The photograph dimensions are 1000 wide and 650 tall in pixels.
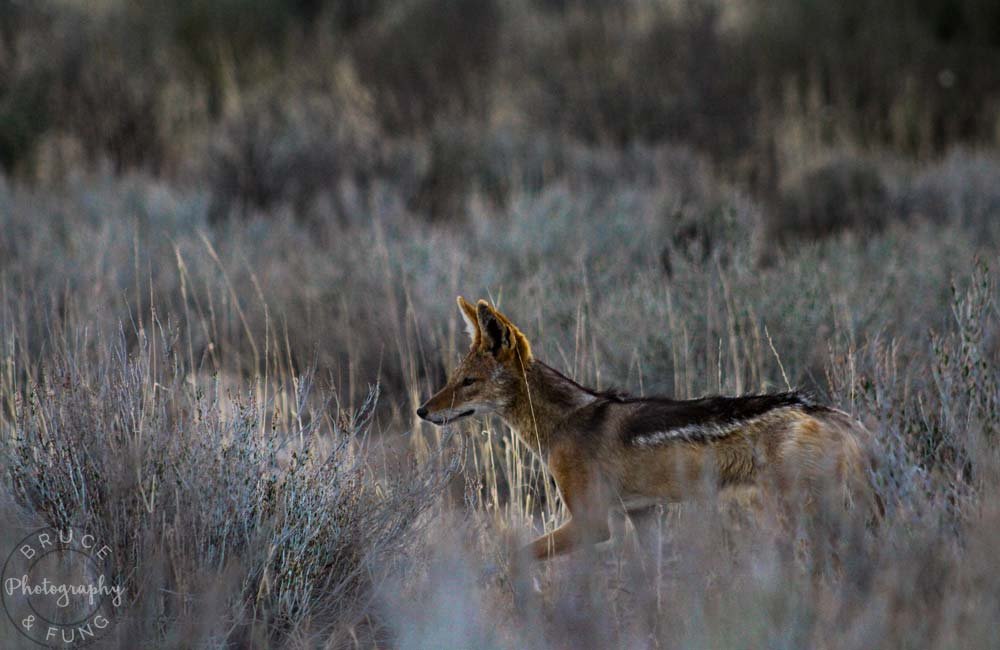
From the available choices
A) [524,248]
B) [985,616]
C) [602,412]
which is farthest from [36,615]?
[524,248]

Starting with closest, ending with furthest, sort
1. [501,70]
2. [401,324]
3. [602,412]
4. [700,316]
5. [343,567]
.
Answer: [343,567]
[602,412]
[700,316]
[401,324]
[501,70]

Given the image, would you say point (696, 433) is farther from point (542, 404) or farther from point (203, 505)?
point (203, 505)

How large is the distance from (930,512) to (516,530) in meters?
1.53

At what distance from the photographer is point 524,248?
956 cm

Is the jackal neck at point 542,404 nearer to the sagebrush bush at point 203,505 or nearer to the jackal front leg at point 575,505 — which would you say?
the jackal front leg at point 575,505

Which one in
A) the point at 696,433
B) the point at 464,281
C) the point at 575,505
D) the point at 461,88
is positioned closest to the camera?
the point at 696,433

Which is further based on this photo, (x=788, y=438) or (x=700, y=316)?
(x=700, y=316)

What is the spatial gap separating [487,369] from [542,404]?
281mm

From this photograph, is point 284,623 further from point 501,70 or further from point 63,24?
point 63,24

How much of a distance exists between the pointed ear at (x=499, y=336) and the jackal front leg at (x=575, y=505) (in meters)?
0.49

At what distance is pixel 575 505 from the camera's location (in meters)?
4.65

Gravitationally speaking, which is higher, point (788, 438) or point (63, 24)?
point (63, 24)

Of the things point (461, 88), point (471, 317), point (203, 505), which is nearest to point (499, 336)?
point (471, 317)

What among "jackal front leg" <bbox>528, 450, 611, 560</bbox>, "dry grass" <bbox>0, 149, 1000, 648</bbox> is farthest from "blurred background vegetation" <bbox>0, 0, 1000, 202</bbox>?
"jackal front leg" <bbox>528, 450, 611, 560</bbox>
